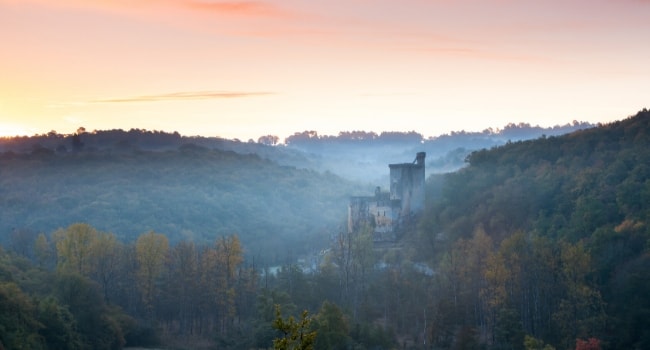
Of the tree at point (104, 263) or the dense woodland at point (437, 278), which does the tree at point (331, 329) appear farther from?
the tree at point (104, 263)

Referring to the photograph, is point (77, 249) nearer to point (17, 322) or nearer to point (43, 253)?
point (43, 253)

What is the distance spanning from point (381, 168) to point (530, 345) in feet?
490

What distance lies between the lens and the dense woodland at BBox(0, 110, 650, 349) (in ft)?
142

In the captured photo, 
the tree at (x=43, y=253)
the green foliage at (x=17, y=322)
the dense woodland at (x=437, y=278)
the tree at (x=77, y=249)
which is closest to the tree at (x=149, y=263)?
the dense woodland at (x=437, y=278)

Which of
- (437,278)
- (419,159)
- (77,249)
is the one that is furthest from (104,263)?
(419,159)

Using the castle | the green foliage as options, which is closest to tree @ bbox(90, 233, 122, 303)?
the green foliage

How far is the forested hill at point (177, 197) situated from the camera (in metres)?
84.5

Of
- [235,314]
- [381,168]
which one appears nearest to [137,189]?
[235,314]

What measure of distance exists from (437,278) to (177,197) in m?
48.0

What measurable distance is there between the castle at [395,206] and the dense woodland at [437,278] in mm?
1482

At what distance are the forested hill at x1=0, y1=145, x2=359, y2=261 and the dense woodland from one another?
12090 mm

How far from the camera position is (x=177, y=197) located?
313 ft

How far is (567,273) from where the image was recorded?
44.7 metres

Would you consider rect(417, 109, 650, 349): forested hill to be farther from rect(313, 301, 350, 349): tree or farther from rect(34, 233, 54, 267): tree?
rect(34, 233, 54, 267): tree
